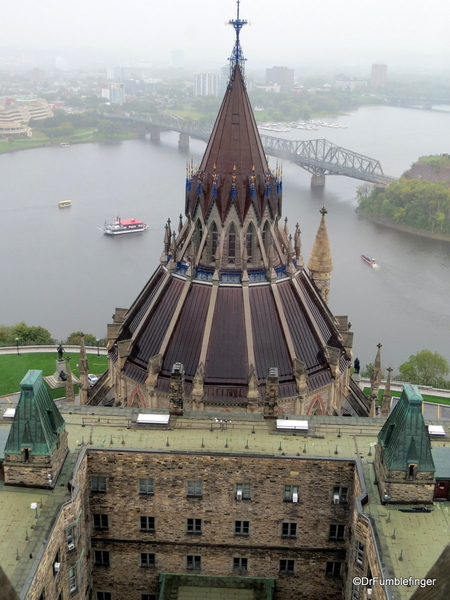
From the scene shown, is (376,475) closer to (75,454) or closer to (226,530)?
(226,530)

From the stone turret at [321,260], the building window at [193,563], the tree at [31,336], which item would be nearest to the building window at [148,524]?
the building window at [193,563]

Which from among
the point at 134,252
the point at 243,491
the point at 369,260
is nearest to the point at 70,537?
the point at 243,491

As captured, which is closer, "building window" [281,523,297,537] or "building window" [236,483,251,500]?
"building window" [236,483,251,500]

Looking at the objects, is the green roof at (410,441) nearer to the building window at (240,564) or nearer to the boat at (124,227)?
the building window at (240,564)

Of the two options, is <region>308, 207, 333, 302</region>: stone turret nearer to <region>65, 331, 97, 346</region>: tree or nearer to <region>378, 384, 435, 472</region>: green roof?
<region>378, 384, 435, 472</region>: green roof

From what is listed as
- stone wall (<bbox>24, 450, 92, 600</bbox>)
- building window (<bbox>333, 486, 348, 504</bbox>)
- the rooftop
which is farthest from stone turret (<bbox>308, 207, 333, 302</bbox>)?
stone wall (<bbox>24, 450, 92, 600</bbox>)
